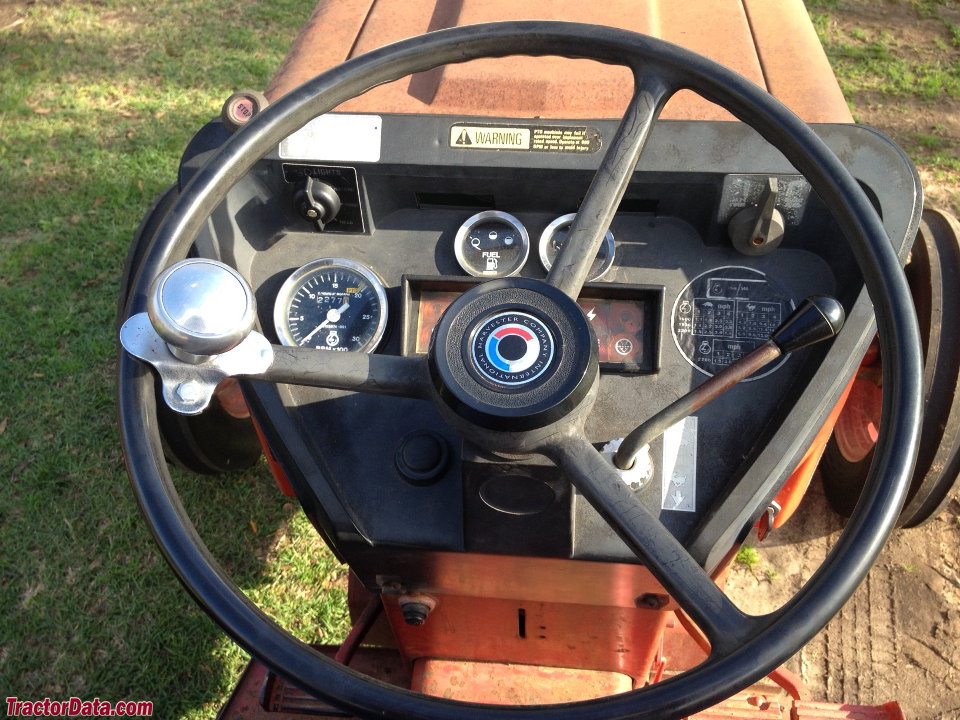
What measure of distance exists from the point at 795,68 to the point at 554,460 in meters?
1.23

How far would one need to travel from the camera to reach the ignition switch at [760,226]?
4.48 ft

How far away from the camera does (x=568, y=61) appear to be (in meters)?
1.67

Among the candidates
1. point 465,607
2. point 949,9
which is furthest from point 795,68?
point 949,9

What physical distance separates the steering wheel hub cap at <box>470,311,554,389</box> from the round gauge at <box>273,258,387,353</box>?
47 centimetres

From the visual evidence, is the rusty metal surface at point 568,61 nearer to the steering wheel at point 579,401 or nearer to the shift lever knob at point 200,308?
the steering wheel at point 579,401

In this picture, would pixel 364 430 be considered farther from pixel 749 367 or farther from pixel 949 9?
pixel 949 9

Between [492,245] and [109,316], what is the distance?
2.17 metres

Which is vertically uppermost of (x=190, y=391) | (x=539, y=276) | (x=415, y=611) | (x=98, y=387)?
(x=190, y=391)

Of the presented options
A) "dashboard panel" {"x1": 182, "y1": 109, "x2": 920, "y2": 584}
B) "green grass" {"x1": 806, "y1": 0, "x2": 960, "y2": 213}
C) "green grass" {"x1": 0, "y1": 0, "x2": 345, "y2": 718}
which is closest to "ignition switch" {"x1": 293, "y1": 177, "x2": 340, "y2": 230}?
"dashboard panel" {"x1": 182, "y1": 109, "x2": 920, "y2": 584}

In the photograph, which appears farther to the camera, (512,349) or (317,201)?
(317,201)

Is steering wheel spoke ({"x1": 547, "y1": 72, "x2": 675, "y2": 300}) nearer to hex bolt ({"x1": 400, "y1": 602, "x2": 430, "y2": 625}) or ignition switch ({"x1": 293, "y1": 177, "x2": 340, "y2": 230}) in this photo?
ignition switch ({"x1": 293, "y1": 177, "x2": 340, "y2": 230})

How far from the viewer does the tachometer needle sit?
1.44m

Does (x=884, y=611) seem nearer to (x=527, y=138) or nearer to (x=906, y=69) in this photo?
(x=527, y=138)

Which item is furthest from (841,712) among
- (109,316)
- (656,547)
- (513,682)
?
(109,316)
